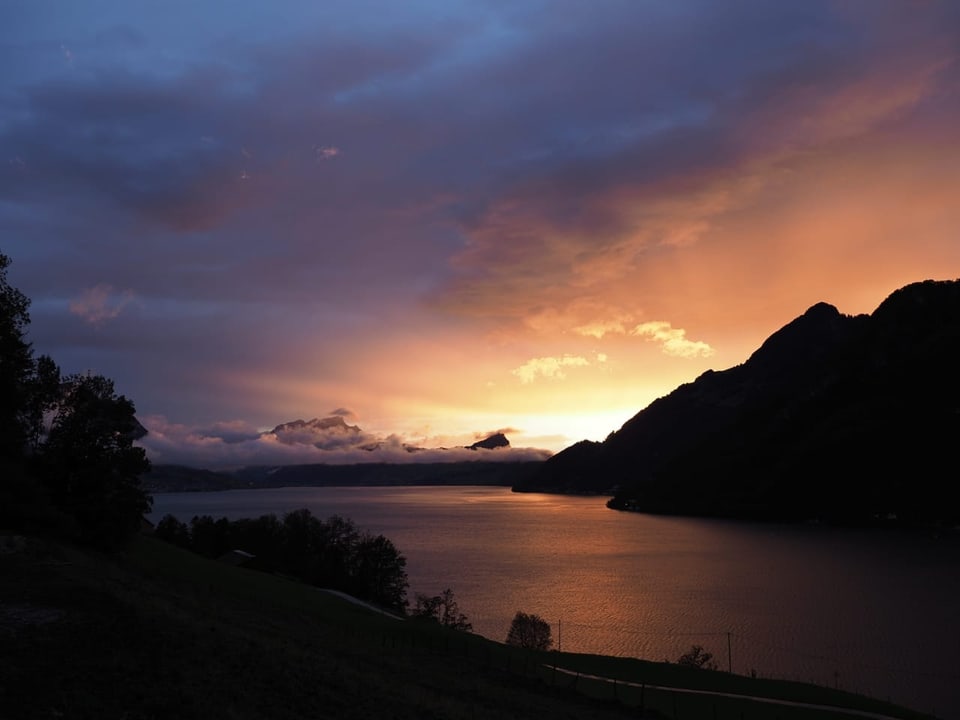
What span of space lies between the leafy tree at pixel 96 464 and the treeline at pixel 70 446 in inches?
3.0

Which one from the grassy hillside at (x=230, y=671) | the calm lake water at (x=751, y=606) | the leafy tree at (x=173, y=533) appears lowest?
the calm lake water at (x=751, y=606)

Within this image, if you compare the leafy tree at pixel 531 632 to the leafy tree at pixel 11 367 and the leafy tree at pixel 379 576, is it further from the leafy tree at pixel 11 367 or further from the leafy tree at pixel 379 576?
the leafy tree at pixel 11 367

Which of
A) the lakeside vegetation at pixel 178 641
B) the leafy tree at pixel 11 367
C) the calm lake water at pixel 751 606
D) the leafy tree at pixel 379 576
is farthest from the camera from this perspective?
the leafy tree at pixel 379 576

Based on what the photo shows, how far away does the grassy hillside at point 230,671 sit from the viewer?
20.7 metres

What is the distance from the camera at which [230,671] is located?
24391 mm

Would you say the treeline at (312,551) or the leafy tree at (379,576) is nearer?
the leafy tree at (379,576)

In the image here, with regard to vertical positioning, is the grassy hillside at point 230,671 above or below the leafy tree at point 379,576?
A: above

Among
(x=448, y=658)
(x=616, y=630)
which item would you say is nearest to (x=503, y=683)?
(x=448, y=658)

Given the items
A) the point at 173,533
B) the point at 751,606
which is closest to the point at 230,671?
the point at 751,606

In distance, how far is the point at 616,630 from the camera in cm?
9512

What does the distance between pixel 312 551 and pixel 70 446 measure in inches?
2723

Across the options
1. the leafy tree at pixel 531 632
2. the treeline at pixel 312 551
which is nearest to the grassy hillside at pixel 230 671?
the leafy tree at pixel 531 632

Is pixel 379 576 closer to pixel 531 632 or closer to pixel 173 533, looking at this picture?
pixel 531 632

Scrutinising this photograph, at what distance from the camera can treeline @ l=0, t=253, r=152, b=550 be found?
182 feet
